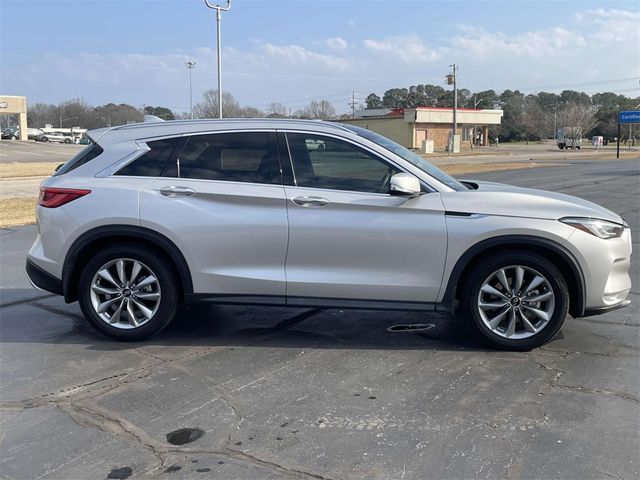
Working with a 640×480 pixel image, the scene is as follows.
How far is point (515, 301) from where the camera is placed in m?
4.64

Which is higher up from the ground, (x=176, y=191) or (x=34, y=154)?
(x=34, y=154)

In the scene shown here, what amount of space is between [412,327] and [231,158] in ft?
7.39

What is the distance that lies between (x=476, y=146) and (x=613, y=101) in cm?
6148

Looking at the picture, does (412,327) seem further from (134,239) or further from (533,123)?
(533,123)

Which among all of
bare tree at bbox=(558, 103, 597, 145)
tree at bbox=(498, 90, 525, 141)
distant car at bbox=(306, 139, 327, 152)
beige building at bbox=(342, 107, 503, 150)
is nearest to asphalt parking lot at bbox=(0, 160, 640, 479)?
distant car at bbox=(306, 139, 327, 152)

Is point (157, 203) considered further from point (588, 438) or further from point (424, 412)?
point (588, 438)

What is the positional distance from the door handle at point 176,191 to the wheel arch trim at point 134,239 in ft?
1.09

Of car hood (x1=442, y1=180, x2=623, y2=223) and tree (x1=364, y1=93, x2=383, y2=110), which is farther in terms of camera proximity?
tree (x1=364, y1=93, x2=383, y2=110)

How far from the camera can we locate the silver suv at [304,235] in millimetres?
4598

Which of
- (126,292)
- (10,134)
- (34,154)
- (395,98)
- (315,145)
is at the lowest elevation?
(126,292)

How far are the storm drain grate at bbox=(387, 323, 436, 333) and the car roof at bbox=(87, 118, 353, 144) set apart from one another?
1.85 metres

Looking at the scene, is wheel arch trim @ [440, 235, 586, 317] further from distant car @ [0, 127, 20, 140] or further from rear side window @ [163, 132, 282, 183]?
distant car @ [0, 127, 20, 140]

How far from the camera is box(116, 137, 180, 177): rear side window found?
4.96 metres

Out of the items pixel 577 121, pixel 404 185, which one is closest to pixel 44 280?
pixel 404 185
